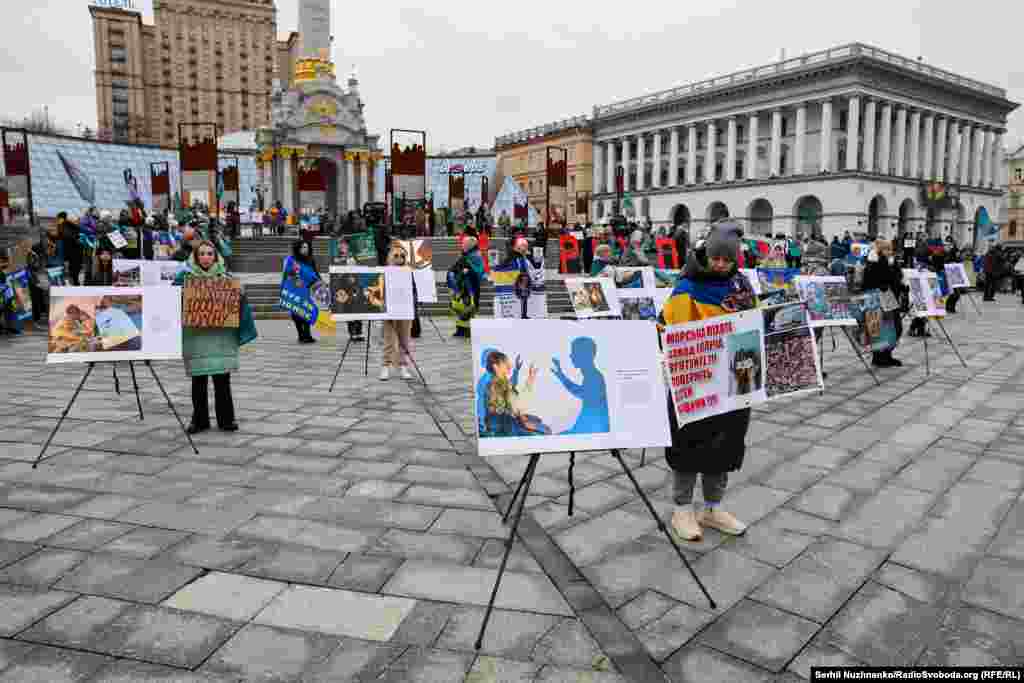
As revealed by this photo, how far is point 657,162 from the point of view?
67.9m

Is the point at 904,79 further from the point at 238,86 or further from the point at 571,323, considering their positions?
the point at 238,86

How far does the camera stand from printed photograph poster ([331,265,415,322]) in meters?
7.79

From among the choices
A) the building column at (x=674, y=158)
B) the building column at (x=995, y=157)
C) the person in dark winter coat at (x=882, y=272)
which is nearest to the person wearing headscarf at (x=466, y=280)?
the person in dark winter coat at (x=882, y=272)

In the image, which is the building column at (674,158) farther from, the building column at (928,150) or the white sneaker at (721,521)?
the white sneaker at (721,521)

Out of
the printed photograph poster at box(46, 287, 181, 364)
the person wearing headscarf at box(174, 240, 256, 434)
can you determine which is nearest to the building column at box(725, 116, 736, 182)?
the person wearing headscarf at box(174, 240, 256, 434)

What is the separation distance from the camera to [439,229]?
32.6 m

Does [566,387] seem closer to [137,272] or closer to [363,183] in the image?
[137,272]

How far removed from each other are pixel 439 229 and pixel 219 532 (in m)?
29.4

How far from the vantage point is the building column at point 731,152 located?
197 ft

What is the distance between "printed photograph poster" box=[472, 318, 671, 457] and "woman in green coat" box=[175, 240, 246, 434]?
381 centimetres

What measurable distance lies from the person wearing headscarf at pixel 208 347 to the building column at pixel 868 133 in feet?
189

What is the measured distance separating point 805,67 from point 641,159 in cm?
1893

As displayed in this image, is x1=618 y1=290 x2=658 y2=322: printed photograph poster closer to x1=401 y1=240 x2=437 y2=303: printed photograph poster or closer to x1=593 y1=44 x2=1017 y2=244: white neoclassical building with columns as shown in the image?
x1=401 y1=240 x2=437 y2=303: printed photograph poster

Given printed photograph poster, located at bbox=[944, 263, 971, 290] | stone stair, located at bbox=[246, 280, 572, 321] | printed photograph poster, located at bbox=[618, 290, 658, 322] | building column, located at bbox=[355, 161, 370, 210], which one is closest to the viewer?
printed photograph poster, located at bbox=[618, 290, 658, 322]
